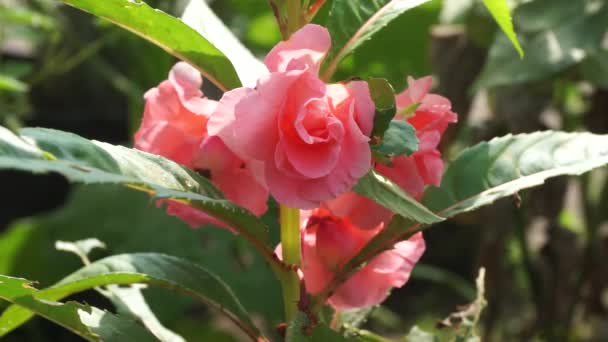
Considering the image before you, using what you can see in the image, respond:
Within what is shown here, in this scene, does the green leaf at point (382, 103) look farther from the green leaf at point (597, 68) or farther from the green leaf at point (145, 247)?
the green leaf at point (145, 247)

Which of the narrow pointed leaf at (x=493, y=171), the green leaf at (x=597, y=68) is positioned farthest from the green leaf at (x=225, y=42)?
the green leaf at (x=597, y=68)

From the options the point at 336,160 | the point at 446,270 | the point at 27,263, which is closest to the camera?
the point at 336,160

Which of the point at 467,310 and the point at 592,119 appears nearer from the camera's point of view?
the point at 467,310

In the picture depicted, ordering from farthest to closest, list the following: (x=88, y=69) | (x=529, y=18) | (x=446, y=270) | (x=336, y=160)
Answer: (x=88, y=69), (x=446, y=270), (x=529, y=18), (x=336, y=160)

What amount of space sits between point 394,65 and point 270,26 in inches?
13.7

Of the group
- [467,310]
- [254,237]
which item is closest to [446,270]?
[467,310]

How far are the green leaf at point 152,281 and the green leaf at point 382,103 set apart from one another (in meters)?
0.17

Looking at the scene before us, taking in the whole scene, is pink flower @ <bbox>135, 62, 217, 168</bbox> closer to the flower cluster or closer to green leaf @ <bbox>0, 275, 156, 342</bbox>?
the flower cluster

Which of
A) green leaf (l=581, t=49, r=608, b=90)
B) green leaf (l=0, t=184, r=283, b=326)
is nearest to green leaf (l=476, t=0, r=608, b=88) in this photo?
green leaf (l=581, t=49, r=608, b=90)

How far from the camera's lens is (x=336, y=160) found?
434mm

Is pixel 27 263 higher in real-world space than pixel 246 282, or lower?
higher

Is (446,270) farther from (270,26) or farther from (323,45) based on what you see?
(323,45)

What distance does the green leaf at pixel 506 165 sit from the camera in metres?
0.54

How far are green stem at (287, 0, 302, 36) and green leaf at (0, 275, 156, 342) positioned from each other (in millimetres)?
204
